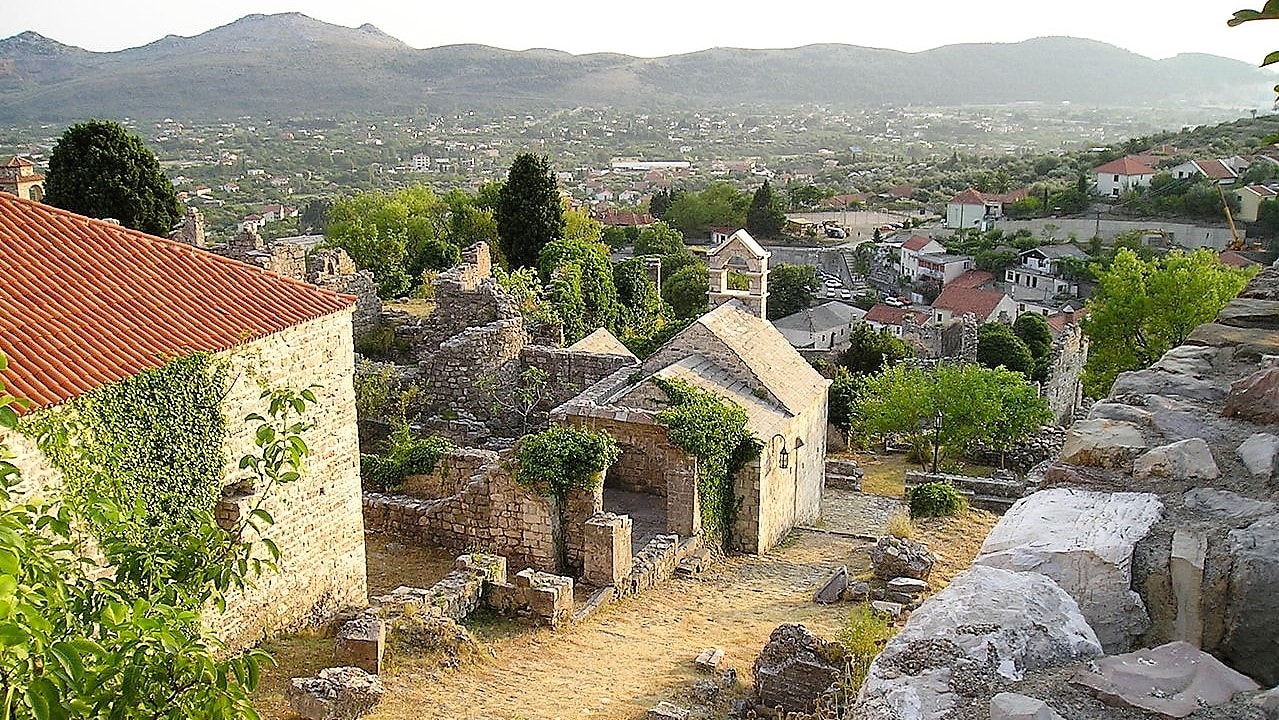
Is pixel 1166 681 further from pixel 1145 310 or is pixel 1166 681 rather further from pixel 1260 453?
pixel 1145 310

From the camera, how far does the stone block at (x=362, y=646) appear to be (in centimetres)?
950

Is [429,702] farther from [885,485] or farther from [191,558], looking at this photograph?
[885,485]

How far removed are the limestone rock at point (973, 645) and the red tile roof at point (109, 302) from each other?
7.11 metres

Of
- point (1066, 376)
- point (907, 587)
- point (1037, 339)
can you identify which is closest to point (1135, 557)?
point (907, 587)

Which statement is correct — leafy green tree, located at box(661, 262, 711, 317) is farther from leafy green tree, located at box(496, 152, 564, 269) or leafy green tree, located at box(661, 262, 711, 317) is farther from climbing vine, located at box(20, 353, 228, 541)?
climbing vine, located at box(20, 353, 228, 541)

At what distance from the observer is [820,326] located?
55.6m

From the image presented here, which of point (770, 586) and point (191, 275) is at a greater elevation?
point (191, 275)

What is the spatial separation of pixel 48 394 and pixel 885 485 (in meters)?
17.3

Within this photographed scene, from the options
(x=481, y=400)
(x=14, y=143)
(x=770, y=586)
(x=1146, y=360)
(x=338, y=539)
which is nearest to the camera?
(x=338, y=539)

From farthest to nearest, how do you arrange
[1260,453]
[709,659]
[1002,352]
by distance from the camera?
[1002,352] → [709,659] → [1260,453]

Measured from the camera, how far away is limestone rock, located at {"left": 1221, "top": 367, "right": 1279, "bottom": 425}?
3.43m

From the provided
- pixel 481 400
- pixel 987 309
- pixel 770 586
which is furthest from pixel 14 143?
pixel 770 586

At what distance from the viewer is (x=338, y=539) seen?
11.1 meters

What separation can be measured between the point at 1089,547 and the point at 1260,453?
84cm
